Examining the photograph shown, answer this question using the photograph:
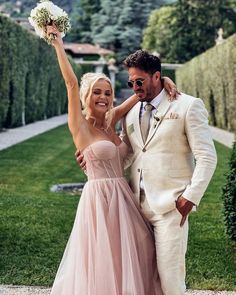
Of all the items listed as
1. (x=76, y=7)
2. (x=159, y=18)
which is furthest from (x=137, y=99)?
(x=76, y=7)

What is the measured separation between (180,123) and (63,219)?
12.7 ft

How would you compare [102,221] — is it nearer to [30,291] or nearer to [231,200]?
[30,291]

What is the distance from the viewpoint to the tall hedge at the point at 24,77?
1962 cm

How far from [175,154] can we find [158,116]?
22cm

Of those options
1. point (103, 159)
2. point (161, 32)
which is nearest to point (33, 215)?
point (103, 159)

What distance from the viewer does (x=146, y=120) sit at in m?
3.32

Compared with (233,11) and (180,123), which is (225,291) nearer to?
(180,123)

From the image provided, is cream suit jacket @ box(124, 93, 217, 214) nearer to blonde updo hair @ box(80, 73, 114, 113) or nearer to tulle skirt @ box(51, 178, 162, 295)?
tulle skirt @ box(51, 178, 162, 295)

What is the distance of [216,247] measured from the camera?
5.86 meters

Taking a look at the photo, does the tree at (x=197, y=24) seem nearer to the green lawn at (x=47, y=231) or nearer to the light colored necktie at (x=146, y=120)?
the green lawn at (x=47, y=231)

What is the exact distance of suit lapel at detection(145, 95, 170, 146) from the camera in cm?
321

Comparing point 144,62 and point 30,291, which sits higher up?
point 144,62

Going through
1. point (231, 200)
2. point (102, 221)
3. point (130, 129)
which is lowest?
point (231, 200)

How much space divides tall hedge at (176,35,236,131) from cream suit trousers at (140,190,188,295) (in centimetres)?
1393
